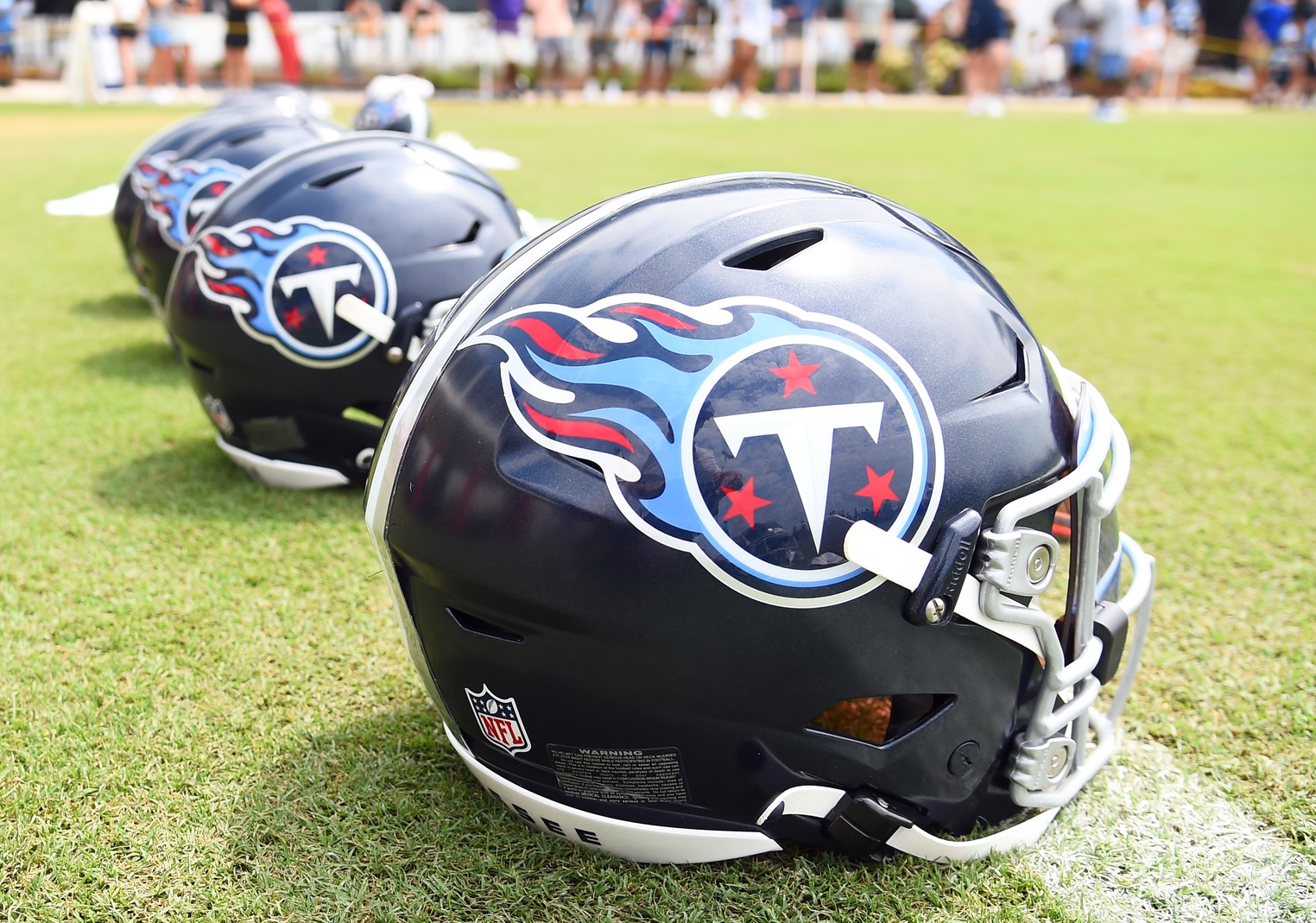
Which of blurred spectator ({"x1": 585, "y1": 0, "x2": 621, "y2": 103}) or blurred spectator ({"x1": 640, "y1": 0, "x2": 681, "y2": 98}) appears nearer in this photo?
blurred spectator ({"x1": 640, "y1": 0, "x2": 681, "y2": 98})

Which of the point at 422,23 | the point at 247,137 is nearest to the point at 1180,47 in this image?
the point at 422,23

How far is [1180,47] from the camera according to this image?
26.2 metres

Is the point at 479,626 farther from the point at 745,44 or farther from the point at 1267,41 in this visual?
the point at 1267,41

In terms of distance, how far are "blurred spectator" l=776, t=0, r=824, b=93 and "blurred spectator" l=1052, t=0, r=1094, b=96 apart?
591cm

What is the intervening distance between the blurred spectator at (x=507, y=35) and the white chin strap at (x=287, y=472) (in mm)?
16217

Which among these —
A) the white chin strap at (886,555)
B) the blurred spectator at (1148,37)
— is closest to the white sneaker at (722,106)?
the blurred spectator at (1148,37)

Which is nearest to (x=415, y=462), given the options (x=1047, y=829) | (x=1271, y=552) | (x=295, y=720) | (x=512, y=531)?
(x=512, y=531)

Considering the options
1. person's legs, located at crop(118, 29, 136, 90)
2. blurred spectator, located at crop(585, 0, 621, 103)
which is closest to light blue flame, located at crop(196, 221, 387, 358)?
person's legs, located at crop(118, 29, 136, 90)

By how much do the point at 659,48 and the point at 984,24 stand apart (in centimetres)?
683

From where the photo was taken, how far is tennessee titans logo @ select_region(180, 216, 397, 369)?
10.1ft

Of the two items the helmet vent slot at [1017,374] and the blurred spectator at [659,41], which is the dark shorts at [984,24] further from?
the helmet vent slot at [1017,374]

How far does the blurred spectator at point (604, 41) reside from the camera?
79.0 ft

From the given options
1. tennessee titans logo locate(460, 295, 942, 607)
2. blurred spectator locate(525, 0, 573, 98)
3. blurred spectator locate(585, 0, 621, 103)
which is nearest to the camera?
tennessee titans logo locate(460, 295, 942, 607)

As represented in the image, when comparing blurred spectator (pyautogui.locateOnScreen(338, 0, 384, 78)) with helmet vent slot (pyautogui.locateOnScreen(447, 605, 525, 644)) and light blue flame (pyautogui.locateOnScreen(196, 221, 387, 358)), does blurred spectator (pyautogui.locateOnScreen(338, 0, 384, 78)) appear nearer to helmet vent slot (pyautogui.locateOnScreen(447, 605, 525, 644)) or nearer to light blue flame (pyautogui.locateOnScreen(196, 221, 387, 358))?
light blue flame (pyautogui.locateOnScreen(196, 221, 387, 358))
